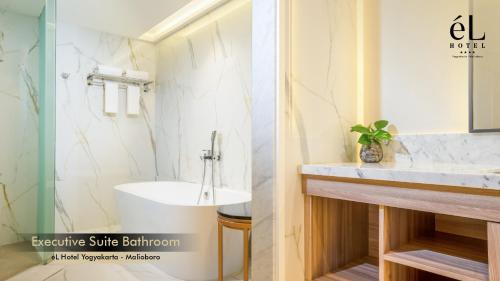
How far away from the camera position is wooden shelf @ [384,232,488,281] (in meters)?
0.91

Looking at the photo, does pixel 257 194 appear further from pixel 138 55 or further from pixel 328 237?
pixel 138 55

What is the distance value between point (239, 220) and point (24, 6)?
7.59ft

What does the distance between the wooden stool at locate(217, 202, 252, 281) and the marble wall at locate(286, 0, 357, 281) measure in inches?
20.6

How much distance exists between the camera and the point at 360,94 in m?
1.61

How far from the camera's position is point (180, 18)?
3006 millimetres

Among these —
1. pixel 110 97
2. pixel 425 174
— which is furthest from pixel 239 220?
pixel 110 97

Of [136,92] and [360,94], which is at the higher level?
[136,92]

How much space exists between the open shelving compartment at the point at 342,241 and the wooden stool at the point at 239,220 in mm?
525

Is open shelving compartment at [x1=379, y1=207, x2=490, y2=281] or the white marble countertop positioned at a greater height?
the white marble countertop

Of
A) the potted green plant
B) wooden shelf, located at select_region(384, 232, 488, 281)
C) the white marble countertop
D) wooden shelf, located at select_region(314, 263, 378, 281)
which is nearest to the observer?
the white marble countertop

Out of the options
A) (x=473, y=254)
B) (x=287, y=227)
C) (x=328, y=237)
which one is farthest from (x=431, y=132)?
(x=287, y=227)

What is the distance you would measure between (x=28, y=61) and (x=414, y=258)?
283 centimetres

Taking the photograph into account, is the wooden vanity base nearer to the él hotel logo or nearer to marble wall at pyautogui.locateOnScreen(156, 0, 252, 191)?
the él hotel logo

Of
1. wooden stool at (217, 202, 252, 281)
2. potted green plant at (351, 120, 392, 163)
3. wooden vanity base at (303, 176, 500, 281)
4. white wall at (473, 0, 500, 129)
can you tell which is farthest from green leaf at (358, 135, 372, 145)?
wooden stool at (217, 202, 252, 281)
